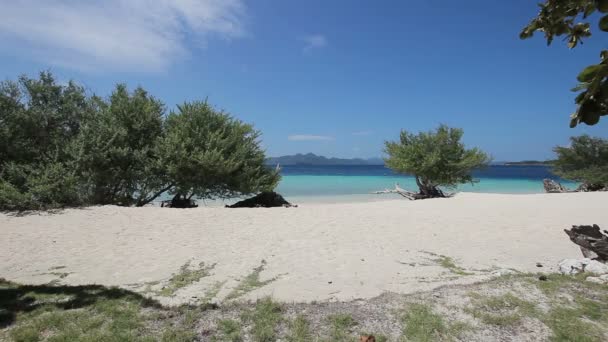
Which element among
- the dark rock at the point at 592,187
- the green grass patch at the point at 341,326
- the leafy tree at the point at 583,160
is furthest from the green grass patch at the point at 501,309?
the leafy tree at the point at 583,160

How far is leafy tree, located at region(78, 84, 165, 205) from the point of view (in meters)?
12.1

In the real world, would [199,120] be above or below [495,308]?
above

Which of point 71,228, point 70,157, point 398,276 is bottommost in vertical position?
point 398,276

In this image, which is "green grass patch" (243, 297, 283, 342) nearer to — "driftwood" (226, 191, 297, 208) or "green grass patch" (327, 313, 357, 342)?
"green grass patch" (327, 313, 357, 342)

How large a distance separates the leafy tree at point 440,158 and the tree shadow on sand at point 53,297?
1736 centimetres

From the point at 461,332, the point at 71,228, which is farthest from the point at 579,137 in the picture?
the point at 71,228

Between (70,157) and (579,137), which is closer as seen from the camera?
(70,157)

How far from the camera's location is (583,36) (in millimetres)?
1723

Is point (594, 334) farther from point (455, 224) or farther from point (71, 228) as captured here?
point (71, 228)

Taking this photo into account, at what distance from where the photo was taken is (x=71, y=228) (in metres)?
8.47

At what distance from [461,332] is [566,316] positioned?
49.9 inches

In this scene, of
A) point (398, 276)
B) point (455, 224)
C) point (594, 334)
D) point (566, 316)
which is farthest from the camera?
point (455, 224)

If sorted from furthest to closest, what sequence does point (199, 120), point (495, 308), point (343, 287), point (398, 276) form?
point (199, 120)
point (398, 276)
point (343, 287)
point (495, 308)

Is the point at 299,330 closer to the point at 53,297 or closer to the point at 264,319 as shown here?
the point at 264,319
